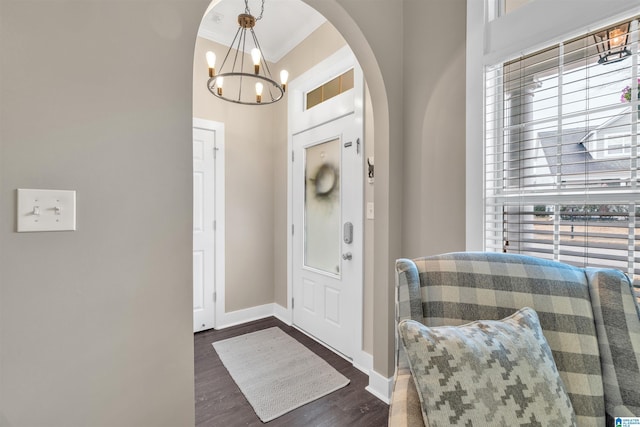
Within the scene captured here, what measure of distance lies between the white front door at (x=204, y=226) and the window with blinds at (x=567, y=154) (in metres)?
2.47

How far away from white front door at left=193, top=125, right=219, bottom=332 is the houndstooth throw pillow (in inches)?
100

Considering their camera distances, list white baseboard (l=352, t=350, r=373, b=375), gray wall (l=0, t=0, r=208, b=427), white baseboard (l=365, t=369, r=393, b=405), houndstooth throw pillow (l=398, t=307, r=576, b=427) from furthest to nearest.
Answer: white baseboard (l=352, t=350, r=373, b=375) → white baseboard (l=365, t=369, r=393, b=405) → gray wall (l=0, t=0, r=208, b=427) → houndstooth throw pillow (l=398, t=307, r=576, b=427)

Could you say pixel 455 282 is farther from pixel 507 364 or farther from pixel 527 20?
pixel 527 20

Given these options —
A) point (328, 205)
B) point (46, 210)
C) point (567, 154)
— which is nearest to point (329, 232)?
point (328, 205)

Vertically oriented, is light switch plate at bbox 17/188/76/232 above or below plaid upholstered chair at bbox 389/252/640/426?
above

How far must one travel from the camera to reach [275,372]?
2.21 m

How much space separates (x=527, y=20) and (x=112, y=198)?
6.31 ft

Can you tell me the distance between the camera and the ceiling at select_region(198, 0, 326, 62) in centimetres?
253

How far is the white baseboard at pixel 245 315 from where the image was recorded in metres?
3.06

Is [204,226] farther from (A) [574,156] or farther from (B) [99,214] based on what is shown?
(A) [574,156]


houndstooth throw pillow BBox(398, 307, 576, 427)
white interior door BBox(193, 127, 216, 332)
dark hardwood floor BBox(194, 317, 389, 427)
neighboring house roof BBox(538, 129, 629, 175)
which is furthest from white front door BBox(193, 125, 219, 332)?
neighboring house roof BBox(538, 129, 629, 175)

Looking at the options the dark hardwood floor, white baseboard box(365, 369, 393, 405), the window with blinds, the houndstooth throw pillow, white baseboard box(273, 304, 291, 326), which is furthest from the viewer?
white baseboard box(273, 304, 291, 326)

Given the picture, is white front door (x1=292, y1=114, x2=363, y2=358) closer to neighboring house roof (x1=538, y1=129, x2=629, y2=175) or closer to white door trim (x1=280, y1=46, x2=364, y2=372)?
white door trim (x1=280, y1=46, x2=364, y2=372)

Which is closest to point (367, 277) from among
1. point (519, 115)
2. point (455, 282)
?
point (455, 282)
